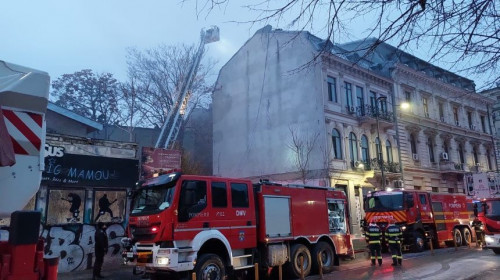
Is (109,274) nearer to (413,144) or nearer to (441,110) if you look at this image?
(413,144)

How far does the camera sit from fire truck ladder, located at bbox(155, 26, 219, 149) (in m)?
26.5

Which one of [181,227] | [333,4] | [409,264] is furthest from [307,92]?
[333,4]

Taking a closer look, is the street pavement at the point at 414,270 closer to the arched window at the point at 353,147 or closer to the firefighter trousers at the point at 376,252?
the firefighter trousers at the point at 376,252

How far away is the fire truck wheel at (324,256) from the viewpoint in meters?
12.8

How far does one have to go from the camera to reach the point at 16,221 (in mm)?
2895

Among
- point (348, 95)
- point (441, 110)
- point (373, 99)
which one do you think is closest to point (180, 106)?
point (348, 95)

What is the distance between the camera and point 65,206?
1410 cm

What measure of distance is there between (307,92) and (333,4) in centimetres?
2376

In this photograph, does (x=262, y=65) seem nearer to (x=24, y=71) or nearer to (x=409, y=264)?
(x=409, y=264)

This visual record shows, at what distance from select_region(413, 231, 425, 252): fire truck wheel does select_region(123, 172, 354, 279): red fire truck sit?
688cm

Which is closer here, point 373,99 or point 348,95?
point 348,95

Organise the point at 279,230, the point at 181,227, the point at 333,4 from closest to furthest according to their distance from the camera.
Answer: the point at 333,4, the point at 181,227, the point at 279,230

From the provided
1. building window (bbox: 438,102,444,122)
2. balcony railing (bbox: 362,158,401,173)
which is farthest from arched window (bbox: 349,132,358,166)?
building window (bbox: 438,102,444,122)

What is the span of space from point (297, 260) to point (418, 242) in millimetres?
9150
